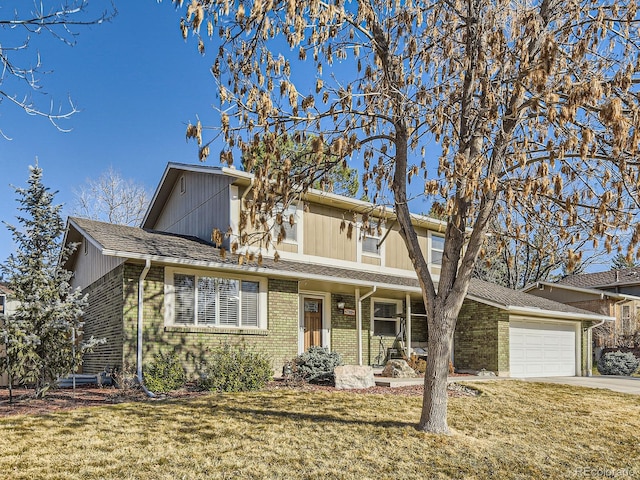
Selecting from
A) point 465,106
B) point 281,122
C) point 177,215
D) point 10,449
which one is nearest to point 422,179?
point 465,106

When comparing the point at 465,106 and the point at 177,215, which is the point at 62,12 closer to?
the point at 465,106

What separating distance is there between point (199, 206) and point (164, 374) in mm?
6178

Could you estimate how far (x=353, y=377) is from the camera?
12.4 metres

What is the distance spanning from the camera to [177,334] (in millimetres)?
12539

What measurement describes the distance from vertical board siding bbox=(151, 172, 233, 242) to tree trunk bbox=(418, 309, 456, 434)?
774cm

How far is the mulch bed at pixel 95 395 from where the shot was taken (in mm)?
9367

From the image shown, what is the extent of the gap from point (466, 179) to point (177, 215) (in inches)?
517

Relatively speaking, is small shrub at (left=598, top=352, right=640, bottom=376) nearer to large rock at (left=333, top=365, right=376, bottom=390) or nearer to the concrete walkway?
the concrete walkway

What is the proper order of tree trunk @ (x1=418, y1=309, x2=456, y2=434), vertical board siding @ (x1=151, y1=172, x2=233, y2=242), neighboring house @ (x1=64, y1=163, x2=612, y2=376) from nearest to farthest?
tree trunk @ (x1=418, y1=309, x2=456, y2=434) < neighboring house @ (x1=64, y1=163, x2=612, y2=376) < vertical board siding @ (x1=151, y1=172, x2=233, y2=242)

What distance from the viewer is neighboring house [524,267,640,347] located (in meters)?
28.6

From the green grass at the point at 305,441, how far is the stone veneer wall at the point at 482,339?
240 inches

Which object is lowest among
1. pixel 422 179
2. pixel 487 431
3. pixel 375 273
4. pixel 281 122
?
Answer: pixel 487 431

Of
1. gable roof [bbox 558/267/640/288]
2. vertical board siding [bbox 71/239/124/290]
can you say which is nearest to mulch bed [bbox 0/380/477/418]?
vertical board siding [bbox 71/239/124/290]

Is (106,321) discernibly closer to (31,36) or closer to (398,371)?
(398,371)
